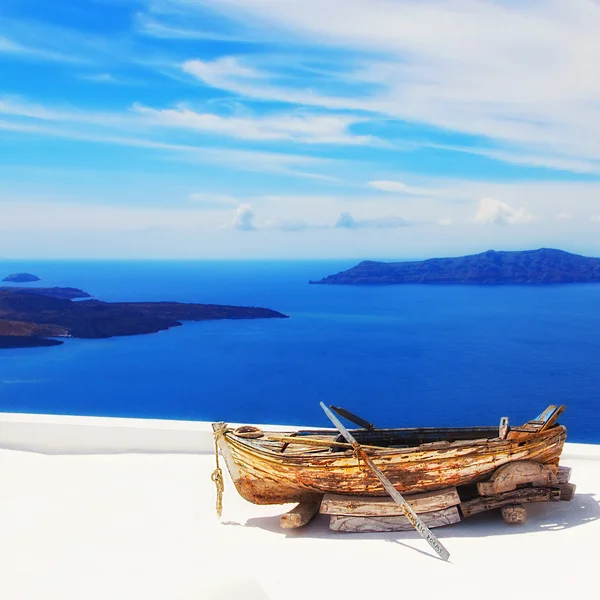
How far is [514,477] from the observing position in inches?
104

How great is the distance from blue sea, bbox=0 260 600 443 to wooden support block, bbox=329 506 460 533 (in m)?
10.6

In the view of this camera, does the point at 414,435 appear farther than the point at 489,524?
Yes

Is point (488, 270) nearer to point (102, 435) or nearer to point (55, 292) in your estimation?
point (55, 292)

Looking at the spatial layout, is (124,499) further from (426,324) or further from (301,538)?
Result: (426,324)

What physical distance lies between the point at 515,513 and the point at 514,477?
0.15 metres

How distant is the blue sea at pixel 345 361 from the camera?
14.5 metres

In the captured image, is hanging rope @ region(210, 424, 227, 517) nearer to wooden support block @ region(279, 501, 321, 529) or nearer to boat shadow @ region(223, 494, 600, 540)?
boat shadow @ region(223, 494, 600, 540)

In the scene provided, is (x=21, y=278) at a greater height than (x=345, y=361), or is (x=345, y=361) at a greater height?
(x=21, y=278)

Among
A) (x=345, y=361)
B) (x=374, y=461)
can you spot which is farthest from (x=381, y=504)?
(x=345, y=361)

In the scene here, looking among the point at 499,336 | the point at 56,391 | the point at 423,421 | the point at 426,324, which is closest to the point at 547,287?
the point at 499,336

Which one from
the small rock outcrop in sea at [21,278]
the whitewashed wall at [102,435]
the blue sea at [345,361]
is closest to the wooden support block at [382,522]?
the whitewashed wall at [102,435]

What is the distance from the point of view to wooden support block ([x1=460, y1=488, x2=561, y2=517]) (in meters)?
2.65

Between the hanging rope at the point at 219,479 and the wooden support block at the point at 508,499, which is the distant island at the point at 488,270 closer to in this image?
the wooden support block at the point at 508,499

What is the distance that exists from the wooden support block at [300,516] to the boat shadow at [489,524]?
4 cm
